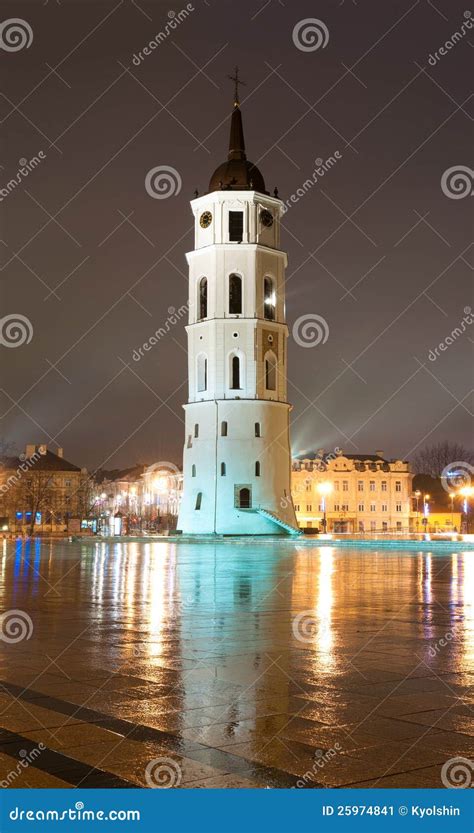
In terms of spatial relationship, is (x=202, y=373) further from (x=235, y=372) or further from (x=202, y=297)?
(x=202, y=297)

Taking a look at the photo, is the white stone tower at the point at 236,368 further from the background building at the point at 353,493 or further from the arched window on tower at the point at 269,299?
the background building at the point at 353,493

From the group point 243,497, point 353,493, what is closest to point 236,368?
point 243,497

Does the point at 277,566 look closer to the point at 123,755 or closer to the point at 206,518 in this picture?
the point at 123,755

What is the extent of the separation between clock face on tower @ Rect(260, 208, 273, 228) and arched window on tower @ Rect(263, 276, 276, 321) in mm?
4362

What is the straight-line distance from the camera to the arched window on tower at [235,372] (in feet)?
207

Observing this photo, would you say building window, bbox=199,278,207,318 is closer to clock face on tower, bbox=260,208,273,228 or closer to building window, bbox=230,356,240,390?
building window, bbox=230,356,240,390

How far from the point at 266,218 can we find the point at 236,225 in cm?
265

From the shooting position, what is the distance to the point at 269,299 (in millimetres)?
65562

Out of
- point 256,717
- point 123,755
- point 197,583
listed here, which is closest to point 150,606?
point 197,583

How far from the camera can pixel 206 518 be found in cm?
6228

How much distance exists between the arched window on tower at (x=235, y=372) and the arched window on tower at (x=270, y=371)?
2.19m

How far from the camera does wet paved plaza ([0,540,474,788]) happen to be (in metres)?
4.71

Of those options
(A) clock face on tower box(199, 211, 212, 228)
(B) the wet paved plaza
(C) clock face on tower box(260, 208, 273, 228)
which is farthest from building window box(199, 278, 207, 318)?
(B) the wet paved plaza

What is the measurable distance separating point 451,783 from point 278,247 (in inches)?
2543
